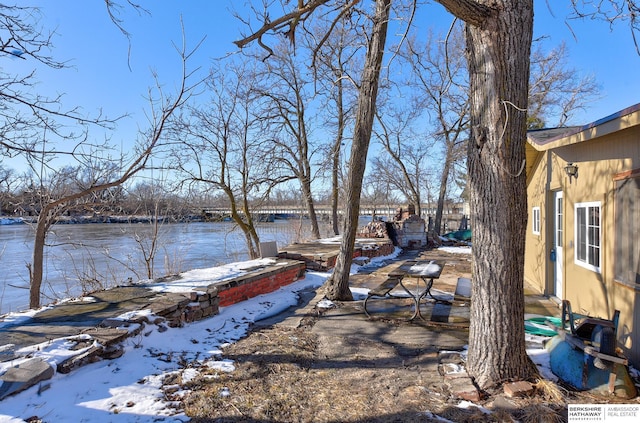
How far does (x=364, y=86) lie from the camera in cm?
617

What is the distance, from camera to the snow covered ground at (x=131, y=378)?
2652mm

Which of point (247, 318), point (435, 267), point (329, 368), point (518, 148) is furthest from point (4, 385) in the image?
point (435, 267)

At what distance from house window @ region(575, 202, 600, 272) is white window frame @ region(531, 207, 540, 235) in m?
2.59

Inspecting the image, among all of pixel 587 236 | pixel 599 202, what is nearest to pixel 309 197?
pixel 587 236

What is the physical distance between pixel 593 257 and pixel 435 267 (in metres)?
2.04

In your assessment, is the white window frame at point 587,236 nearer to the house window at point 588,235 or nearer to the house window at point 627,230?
the house window at point 588,235

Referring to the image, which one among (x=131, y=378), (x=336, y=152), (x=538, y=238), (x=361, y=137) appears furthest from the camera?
(x=336, y=152)

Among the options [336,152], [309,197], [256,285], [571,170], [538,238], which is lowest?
[256,285]

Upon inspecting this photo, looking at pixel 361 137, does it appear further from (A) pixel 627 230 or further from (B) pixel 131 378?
(B) pixel 131 378

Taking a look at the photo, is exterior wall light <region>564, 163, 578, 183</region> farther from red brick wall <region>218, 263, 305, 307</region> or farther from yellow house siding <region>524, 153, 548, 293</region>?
red brick wall <region>218, 263, 305, 307</region>

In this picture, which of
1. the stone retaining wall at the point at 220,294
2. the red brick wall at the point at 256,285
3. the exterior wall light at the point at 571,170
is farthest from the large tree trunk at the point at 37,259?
the exterior wall light at the point at 571,170

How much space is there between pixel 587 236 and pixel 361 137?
11.4 feet

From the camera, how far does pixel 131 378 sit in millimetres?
3232

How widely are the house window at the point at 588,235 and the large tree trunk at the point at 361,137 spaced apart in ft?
10.5
